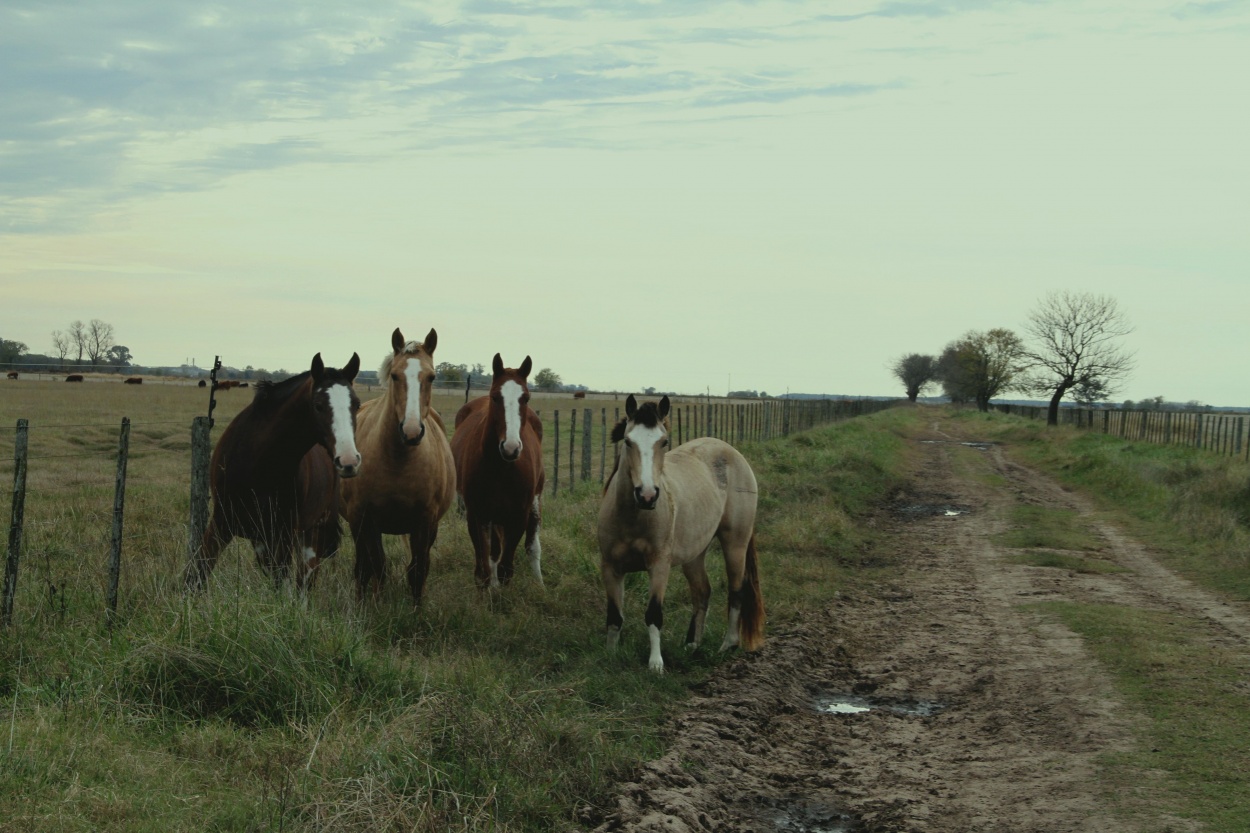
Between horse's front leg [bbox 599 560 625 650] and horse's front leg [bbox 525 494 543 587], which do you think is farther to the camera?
horse's front leg [bbox 525 494 543 587]

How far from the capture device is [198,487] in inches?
276

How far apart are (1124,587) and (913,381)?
509 ft

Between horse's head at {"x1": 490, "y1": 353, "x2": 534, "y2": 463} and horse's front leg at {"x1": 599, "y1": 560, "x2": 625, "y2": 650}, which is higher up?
horse's head at {"x1": 490, "y1": 353, "x2": 534, "y2": 463}

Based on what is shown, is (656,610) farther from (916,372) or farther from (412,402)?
(916,372)

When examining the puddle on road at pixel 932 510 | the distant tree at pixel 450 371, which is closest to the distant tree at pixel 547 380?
the distant tree at pixel 450 371

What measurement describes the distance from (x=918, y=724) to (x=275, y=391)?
504 centimetres

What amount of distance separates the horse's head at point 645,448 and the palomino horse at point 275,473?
1.89m

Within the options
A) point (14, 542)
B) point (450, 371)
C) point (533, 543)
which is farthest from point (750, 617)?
point (450, 371)

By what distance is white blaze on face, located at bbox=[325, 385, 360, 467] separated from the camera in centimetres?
666

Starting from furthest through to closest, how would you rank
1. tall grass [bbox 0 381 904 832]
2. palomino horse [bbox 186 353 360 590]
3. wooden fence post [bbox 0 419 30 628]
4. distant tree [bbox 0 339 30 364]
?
distant tree [bbox 0 339 30 364], palomino horse [bbox 186 353 360 590], wooden fence post [bbox 0 419 30 628], tall grass [bbox 0 381 904 832]

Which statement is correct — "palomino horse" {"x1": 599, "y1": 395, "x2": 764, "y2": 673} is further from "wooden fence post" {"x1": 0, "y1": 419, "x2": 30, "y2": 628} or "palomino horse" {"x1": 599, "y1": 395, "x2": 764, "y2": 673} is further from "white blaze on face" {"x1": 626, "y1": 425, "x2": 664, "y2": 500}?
"wooden fence post" {"x1": 0, "y1": 419, "x2": 30, "y2": 628}

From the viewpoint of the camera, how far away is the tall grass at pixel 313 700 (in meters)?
3.90

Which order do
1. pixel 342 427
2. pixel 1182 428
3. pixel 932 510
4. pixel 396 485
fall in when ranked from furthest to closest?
pixel 1182 428, pixel 932 510, pixel 396 485, pixel 342 427

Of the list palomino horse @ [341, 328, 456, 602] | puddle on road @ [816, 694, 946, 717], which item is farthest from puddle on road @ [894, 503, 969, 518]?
palomino horse @ [341, 328, 456, 602]
